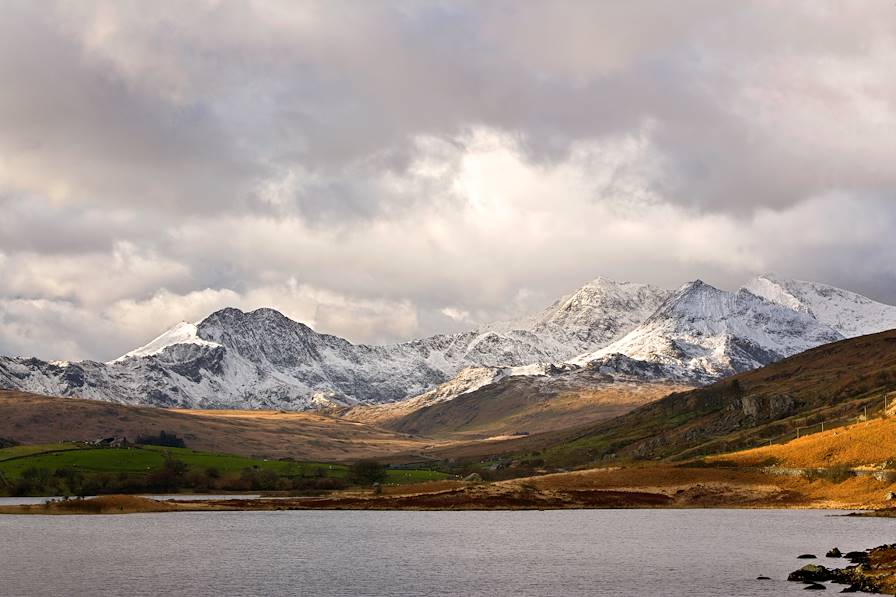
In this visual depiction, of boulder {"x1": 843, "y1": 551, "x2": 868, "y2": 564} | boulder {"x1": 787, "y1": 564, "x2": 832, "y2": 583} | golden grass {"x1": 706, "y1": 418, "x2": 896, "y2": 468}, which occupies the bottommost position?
boulder {"x1": 787, "y1": 564, "x2": 832, "y2": 583}

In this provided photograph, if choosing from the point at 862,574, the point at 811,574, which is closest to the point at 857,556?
the point at 811,574

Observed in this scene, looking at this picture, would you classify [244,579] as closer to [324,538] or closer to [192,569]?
[192,569]

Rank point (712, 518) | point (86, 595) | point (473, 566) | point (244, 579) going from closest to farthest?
point (86, 595) → point (244, 579) → point (473, 566) → point (712, 518)

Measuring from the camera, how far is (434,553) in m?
121

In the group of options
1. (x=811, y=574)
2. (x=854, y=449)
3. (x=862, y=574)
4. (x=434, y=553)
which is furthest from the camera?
(x=854, y=449)

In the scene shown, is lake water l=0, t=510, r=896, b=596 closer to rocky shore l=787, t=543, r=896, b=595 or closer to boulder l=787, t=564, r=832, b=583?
rocky shore l=787, t=543, r=896, b=595

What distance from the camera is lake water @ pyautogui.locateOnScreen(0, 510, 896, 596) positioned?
93.4 m

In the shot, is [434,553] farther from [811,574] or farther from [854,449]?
[854,449]

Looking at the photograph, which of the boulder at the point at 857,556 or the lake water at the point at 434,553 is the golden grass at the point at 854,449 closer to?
the lake water at the point at 434,553

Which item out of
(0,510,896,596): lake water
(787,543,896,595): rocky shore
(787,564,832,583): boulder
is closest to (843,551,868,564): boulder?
(787,543,896,595): rocky shore

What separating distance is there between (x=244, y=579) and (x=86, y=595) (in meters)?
16.1

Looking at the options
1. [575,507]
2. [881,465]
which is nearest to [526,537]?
[575,507]

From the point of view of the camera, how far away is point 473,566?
10825cm

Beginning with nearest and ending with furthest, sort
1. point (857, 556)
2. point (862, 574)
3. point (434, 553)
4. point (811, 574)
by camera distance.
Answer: point (862, 574) → point (811, 574) → point (857, 556) → point (434, 553)
